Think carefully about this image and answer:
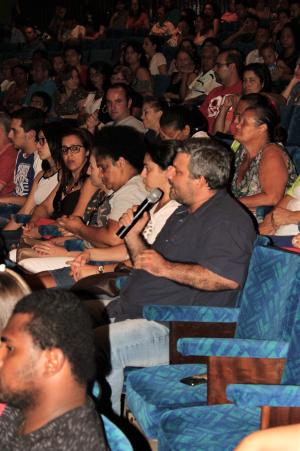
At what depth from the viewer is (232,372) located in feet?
7.54

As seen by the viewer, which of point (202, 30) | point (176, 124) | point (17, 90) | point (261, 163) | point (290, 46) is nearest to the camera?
point (261, 163)

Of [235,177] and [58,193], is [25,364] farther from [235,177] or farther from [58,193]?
[58,193]

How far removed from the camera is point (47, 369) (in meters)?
1.39

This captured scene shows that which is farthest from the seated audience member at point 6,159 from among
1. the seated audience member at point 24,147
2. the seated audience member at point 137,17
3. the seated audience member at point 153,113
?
the seated audience member at point 137,17

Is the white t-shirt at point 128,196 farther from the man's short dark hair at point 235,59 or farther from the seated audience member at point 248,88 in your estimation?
the man's short dark hair at point 235,59

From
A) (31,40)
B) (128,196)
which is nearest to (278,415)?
(128,196)

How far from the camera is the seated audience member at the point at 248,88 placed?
17.3 feet

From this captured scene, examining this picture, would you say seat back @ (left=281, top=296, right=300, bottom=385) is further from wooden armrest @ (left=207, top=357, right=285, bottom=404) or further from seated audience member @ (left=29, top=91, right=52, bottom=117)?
seated audience member @ (left=29, top=91, right=52, bottom=117)

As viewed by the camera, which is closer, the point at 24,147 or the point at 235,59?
the point at 24,147

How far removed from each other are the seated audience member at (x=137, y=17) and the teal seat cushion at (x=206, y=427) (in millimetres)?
9057

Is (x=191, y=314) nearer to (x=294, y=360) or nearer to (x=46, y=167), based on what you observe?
(x=294, y=360)

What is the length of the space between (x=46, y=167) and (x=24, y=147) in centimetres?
52

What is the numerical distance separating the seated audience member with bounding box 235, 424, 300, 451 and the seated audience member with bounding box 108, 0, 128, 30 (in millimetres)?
10277

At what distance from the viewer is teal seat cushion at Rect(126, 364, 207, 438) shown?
7.77ft
